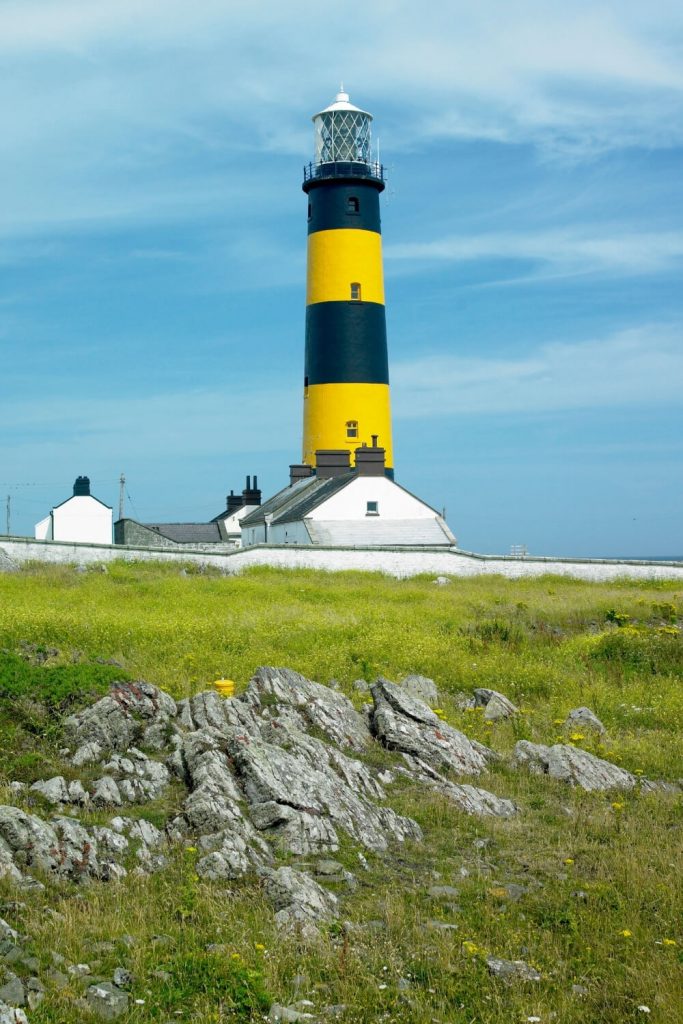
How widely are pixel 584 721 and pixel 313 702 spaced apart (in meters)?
4.64

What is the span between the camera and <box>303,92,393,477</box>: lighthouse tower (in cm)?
4559

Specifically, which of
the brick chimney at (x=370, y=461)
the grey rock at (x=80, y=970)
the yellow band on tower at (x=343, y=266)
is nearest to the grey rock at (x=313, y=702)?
the grey rock at (x=80, y=970)

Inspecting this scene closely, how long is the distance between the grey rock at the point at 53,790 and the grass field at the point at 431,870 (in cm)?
46

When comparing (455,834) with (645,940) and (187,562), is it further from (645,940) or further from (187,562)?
(187,562)

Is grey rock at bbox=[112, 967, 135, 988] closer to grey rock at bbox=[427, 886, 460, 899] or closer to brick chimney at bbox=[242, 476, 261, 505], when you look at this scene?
grey rock at bbox=[427, 886, 460, 899]

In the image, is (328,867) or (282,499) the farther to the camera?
(282,499)

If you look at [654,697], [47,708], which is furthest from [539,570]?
[47,708]

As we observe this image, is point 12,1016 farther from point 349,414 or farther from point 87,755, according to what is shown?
point 349,414

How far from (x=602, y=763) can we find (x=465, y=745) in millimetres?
1805

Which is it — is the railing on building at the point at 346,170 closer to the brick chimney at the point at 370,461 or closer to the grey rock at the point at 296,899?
the brick chimney at the point at 370,461


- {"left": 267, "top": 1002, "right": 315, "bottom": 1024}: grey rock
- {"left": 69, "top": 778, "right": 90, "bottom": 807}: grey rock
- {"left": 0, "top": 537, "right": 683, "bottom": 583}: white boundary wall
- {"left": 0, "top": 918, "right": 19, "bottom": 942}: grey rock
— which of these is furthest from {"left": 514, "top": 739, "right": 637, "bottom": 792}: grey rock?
{"left": 0, "top": 537, "right": 683, "bottom": 583}: white boundary wall

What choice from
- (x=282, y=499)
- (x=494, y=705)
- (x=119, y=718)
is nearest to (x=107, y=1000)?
(x=119, y=718)

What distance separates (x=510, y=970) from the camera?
8.70m

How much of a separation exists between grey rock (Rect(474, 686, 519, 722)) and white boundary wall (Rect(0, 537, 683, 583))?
17.4 metres
